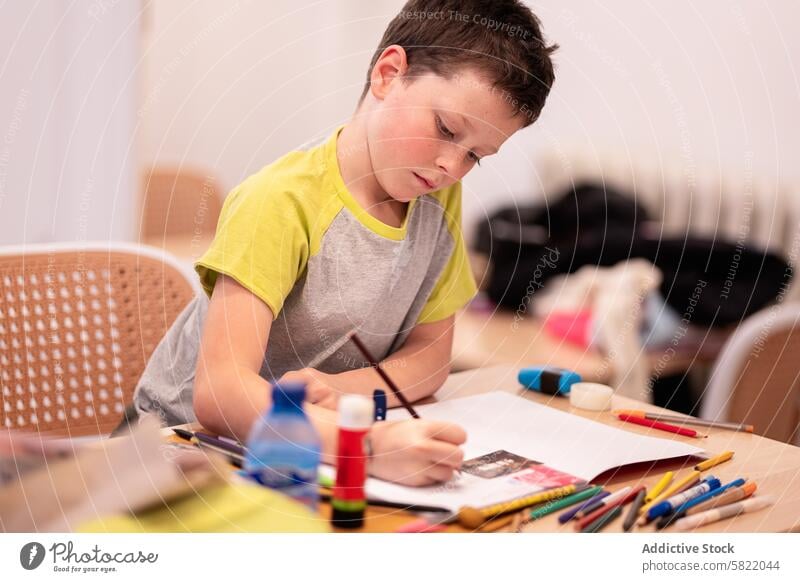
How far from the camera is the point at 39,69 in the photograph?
0.88 m

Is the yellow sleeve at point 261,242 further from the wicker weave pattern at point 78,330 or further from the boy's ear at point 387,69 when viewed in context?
the wicker weave pattern at point 78,330

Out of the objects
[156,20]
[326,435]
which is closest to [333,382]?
[326,435]

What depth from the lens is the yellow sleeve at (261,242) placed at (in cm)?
75

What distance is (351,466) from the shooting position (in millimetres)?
608

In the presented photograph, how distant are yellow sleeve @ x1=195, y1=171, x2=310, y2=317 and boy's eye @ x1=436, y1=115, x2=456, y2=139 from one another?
0.45 ft

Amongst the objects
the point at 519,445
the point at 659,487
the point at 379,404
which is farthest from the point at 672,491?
the point at 379,404

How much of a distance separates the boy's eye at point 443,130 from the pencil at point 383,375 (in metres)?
0.21

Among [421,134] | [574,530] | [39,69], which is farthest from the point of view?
[39,69]

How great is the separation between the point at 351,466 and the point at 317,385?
16cm

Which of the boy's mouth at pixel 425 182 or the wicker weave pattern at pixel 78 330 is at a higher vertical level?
the boy's mouth at pixel 425 182

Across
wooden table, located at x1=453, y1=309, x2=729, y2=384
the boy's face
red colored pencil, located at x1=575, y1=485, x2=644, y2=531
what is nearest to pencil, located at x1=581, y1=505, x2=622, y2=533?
red colored pencil, located at x1=575, y1=485, x2=644, y2=531

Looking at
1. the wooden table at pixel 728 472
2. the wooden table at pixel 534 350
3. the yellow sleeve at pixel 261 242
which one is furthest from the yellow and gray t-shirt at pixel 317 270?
the wooden table at pixel 534 350

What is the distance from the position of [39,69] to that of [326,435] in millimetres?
485
